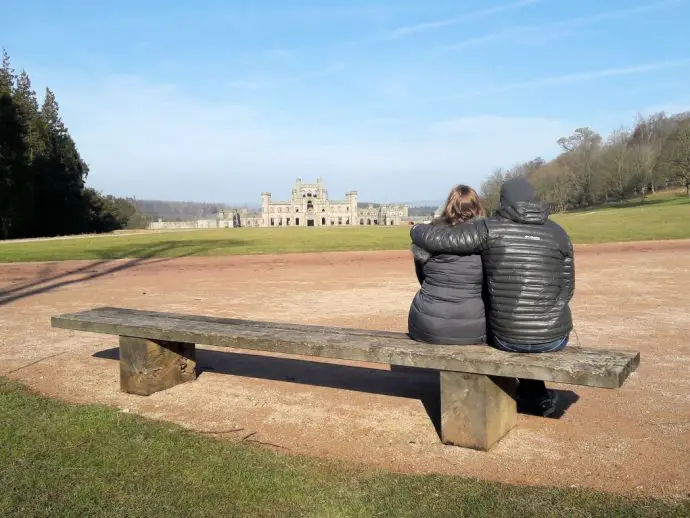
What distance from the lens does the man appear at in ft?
14.0

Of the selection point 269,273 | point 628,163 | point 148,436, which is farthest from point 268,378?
point 628,163

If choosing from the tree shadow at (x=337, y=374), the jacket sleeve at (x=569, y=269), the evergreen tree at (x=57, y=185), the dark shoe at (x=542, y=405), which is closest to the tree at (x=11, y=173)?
the evergreen tree at (x=57, y=185)

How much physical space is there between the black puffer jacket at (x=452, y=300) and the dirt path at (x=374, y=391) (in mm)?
826

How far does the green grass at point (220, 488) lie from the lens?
134 inches

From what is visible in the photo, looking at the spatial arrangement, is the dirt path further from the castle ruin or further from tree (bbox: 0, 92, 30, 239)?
the castle ruin

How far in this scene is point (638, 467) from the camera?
407cm

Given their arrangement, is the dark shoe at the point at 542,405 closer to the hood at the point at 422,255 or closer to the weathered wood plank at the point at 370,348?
the weathered wood plank at the point at 370,348

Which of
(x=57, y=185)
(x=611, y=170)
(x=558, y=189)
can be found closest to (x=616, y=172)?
(x=611, y=170)

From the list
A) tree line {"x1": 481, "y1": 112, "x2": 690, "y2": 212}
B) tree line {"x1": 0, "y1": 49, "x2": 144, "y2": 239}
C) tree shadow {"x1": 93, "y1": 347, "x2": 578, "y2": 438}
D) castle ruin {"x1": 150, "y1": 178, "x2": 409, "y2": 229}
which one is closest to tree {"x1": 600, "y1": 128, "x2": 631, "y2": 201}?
tree line {"x1": 481, "y1": 112, "x2": 690, "y2": 212}

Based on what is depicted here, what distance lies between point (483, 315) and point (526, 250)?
2.13 feet

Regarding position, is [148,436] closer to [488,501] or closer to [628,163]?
[488,501]

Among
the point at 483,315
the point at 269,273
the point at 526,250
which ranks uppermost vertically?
the point at 526,250

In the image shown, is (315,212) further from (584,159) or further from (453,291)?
(453,291)

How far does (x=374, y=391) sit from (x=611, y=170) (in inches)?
3306
